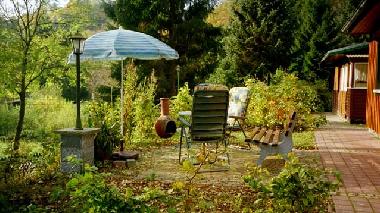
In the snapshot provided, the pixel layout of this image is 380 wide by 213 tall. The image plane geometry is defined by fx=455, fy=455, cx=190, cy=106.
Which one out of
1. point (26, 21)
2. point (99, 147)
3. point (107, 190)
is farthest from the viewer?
point (26, 21)

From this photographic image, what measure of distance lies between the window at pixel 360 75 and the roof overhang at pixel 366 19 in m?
3.26

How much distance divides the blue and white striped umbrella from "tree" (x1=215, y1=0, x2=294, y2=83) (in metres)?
14.8

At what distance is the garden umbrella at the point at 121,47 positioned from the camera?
662cm

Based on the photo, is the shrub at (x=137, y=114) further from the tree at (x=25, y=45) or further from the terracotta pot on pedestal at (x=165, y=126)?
the tree at (x=25, y=45)

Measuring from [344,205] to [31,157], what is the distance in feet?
11.2

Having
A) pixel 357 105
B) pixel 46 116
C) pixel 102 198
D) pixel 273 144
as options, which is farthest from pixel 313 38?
pixel 102 198

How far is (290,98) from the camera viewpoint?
37.6ft

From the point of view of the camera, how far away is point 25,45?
1087 centimetres

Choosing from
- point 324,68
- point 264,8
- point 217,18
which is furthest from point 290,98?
point 217,18

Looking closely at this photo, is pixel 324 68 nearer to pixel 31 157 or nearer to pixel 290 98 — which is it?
pixel 290 98

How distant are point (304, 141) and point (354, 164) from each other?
2.66 meters

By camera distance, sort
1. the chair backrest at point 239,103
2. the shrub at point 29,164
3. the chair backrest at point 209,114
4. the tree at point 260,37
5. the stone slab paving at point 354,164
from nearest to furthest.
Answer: the stone slab paving at point 354,164
the shrub at point 29,164
the chair backrest at point 209,114
the chair backrest at point 239,103
the tree at point 260,37

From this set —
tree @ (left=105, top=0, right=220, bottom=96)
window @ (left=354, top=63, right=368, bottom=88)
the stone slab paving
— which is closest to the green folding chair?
the stone slab paving

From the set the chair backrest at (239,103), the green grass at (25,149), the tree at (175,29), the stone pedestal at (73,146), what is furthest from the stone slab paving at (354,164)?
the tree at (175,29)
